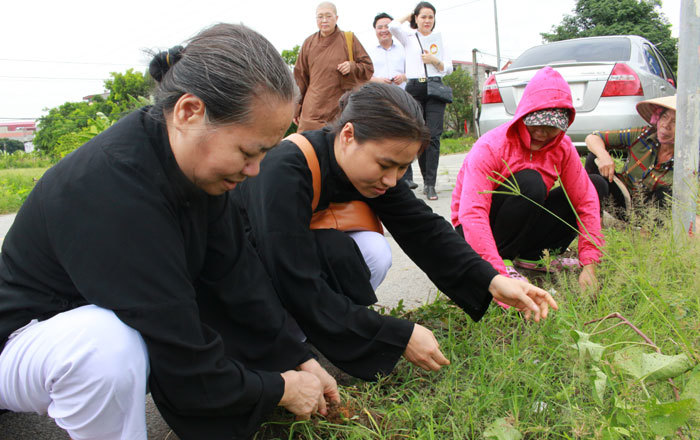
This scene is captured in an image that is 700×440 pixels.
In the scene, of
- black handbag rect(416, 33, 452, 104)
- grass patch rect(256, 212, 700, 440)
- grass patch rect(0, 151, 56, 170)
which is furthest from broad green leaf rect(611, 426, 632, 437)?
grass patch rect(0, 151, 56, 170)

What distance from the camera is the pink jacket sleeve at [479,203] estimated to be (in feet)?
7.68

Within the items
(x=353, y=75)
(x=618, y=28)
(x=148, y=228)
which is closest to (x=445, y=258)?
(x=148, y=228)

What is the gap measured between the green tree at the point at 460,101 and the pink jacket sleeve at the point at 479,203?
26773mm

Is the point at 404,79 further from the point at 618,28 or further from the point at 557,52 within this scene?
the point at 618,28

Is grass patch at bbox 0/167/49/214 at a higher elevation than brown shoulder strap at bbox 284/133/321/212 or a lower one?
lower

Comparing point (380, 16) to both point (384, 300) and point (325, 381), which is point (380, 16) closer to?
point (384, 300)

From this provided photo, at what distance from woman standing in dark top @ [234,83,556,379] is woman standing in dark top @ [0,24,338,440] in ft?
1.12

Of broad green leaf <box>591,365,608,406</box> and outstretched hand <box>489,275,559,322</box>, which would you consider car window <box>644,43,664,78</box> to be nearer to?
outstretched hand <box>489,275,559,322</box>

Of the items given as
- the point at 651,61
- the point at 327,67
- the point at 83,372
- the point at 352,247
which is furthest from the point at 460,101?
the point at 83,372

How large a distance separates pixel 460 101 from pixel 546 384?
28.6m

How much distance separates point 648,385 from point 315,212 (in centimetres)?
120

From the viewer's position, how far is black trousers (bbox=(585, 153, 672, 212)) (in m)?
3.19

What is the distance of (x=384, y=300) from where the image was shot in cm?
265

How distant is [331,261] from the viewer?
77.5 inches
